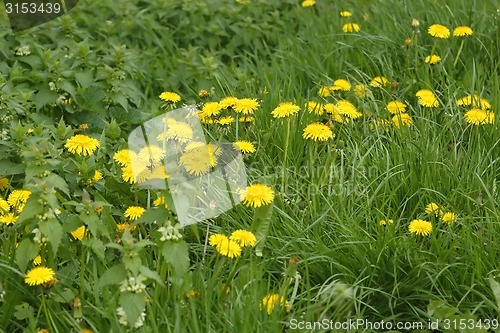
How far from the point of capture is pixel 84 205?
7.64 feet

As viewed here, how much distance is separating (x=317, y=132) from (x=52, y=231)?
3.54ft

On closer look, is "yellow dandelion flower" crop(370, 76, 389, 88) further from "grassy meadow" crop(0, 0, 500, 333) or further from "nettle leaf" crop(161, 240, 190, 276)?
"nettle leaf" crop(161, 240, 190, 276)

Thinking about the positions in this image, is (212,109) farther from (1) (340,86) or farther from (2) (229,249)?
(2) (229,249)

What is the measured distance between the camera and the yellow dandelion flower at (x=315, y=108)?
10.8ft

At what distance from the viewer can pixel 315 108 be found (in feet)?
10.8

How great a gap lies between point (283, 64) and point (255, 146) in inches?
36.8

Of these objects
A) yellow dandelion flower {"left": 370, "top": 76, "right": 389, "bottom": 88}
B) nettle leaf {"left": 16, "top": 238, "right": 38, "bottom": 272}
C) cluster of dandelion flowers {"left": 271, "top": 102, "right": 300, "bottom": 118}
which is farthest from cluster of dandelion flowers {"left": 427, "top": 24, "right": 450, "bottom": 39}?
nettle leaf {"left": 16, "top": 238, "right": 38, "bottom": 272}

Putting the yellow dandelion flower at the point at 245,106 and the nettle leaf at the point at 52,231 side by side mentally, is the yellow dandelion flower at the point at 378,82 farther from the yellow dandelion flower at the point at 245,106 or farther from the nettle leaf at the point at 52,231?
the nettle leaf at the point at 52,231

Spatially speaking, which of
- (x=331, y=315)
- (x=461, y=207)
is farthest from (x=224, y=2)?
(x=331, y=315)

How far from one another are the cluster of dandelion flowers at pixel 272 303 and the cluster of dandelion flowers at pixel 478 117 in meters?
1.24

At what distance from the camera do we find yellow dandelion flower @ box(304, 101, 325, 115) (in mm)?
3280

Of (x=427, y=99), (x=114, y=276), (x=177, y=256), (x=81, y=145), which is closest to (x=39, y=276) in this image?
(x=114, y=276)

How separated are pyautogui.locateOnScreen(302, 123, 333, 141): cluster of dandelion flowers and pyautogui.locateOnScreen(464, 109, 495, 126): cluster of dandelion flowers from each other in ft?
1.89

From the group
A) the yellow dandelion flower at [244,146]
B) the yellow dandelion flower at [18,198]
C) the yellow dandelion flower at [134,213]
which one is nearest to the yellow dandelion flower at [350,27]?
the yellow dandelion flower at [244,146]
